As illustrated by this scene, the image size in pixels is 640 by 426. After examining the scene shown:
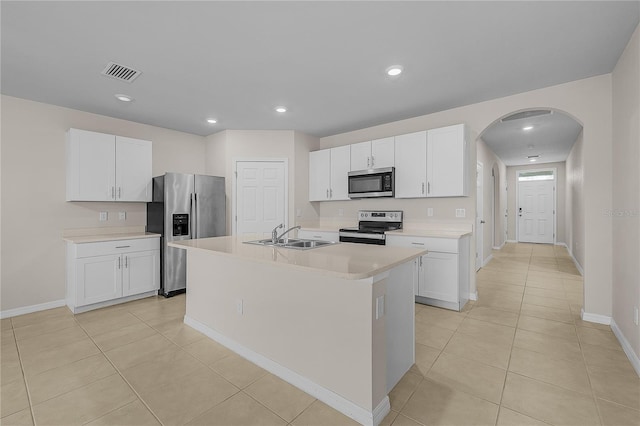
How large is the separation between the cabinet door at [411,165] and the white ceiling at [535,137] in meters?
0.95

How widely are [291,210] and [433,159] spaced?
7.89 ft

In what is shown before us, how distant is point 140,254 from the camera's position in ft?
13.0

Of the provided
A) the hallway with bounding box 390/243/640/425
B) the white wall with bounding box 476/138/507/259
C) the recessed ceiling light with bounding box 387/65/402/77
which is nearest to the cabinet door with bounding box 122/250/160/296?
the hallway with bounding box 390/243/640/425

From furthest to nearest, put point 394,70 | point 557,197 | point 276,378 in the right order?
point 557,197, point 394,70, point 276,378

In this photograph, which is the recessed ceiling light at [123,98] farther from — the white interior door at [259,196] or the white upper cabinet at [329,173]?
the white upper cabinet at [329,173]

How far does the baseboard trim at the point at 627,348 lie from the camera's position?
2166 mm

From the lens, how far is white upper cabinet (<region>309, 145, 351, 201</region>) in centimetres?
478

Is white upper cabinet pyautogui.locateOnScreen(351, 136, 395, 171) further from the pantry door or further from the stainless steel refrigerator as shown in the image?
the pantry door

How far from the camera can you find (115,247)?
12.2 feet

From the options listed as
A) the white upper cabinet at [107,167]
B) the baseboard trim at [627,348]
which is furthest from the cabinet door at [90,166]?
the baseboard trim at [627,348]

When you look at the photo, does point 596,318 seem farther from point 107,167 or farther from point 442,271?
point 107,167

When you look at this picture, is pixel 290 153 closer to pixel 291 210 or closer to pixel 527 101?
pixel 291 210

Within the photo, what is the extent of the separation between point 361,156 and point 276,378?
3.37 m

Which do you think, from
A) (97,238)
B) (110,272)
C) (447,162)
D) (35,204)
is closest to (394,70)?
(447,162)
